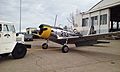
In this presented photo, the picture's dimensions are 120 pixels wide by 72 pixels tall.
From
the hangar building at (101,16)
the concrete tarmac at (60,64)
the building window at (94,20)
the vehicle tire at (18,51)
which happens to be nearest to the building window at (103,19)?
the hangar building at (101,16)

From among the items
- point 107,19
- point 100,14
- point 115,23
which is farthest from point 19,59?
point 115,23

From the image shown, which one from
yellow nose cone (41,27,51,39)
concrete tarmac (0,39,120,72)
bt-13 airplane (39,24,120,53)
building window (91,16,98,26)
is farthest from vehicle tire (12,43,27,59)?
building window (91,16,98,26)

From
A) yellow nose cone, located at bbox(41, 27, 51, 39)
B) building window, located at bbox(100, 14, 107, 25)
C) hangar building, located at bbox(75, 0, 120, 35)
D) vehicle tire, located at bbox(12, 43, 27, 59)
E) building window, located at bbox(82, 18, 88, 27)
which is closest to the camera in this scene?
vehicle tire, located at bbox(12, 43, 27, 59)

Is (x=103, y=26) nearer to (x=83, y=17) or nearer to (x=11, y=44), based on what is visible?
(x=83, y=17)

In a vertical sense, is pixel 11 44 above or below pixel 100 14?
below

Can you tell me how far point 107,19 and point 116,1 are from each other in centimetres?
336

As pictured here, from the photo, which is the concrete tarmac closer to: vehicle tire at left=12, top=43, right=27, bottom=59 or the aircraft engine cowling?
vehicle tire at left=12, top=43, right=27, bottom=59

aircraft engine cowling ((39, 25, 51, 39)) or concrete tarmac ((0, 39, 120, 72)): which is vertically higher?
aircraft engine cowling ((39, 25, 51, 39))

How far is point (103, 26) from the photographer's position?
106 ft

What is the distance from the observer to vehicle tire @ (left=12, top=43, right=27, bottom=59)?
408 inches

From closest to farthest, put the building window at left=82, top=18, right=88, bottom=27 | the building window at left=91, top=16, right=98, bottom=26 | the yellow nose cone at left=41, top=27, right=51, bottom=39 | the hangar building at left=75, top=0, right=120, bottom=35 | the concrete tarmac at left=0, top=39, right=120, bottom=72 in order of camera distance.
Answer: the concrete tarmac at left=0, top=39, right=120, bottom=72, the yellow nose cone at left=41, top=27, right=51, bottom=39, the hangar building at left=75, top=0, right=120, bottom=35, the building window at left=91, top=16, right=98, bottom=26, the building window at left=82, top=18, right=88, bottom=27

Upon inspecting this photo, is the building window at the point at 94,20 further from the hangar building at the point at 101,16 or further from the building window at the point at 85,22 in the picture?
the building window at the point at 85,22

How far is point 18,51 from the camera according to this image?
34.6 ft

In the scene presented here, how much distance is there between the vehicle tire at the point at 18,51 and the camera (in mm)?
10363
